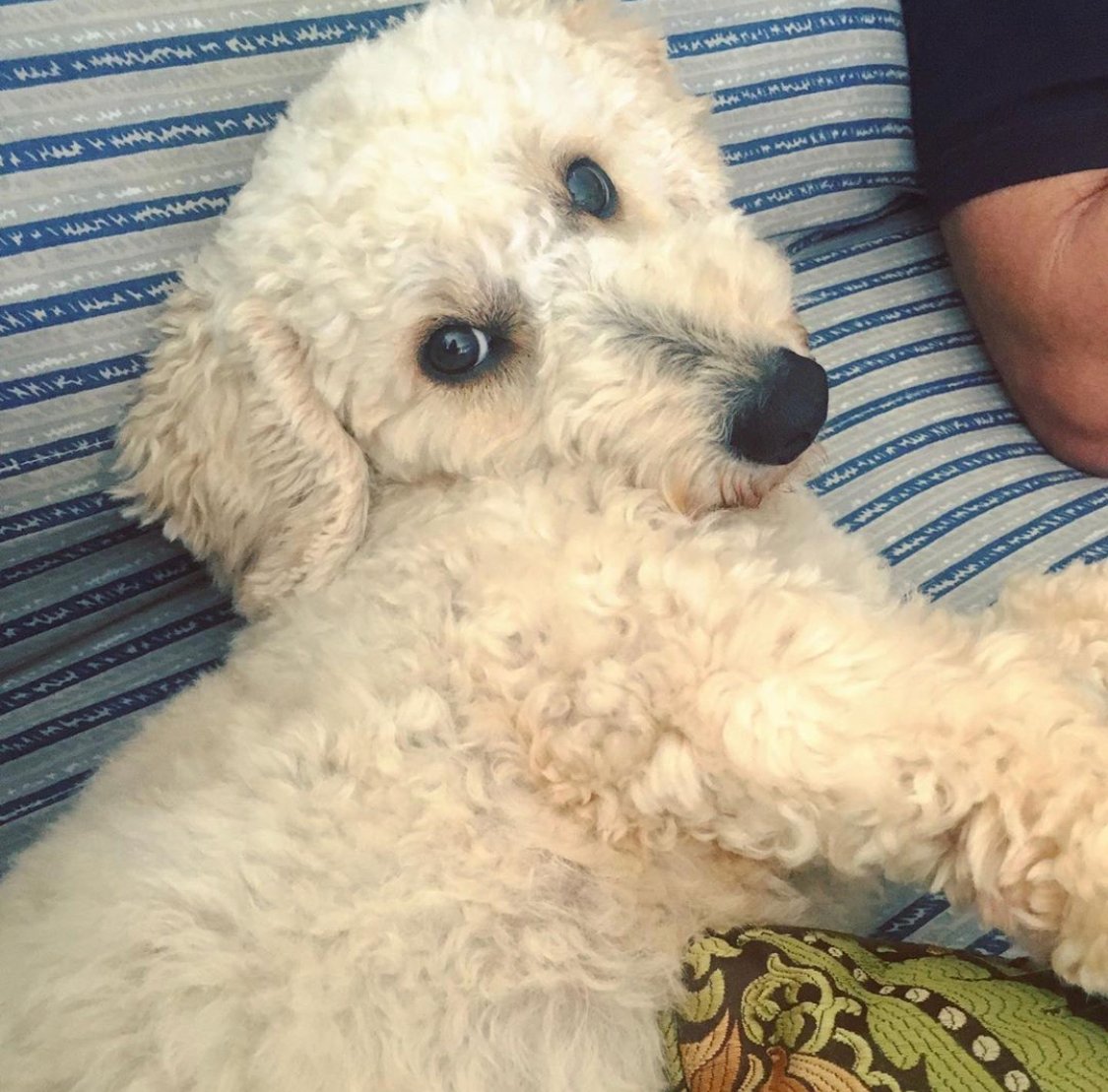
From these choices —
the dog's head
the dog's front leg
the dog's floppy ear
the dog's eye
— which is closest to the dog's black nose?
the dog's head

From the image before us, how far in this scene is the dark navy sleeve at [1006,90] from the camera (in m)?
1.61

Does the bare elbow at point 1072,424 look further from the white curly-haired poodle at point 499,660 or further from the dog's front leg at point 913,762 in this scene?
the dog's front leg at point 913,762

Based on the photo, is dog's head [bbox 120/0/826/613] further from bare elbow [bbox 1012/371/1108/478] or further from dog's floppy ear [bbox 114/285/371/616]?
bare elbow [bbox 1012/371/1108/478]

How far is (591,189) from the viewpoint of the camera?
4.01 feet

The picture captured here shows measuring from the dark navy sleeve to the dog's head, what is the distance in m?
0.69

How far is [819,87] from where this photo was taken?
1.75 meters

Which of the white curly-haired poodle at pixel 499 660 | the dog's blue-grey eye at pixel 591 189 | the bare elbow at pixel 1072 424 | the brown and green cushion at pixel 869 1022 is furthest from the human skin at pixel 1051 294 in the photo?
the brown and green cushion at pixel 869 1022

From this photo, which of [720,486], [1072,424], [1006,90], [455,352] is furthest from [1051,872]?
[1006,90]

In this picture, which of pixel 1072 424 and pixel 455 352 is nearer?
pixel 455 352

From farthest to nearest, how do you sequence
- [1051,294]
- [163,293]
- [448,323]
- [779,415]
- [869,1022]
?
[1051,294] < [163,293] < [448,323] < [779,415] < [869,1022]

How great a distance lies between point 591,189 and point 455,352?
0.27m

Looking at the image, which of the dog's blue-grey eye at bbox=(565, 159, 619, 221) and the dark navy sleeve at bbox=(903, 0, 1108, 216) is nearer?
the dog's blue-grey eye at bbox=(565, 159, 619, 221)

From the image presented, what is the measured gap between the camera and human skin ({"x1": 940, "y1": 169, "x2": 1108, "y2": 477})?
1.60m

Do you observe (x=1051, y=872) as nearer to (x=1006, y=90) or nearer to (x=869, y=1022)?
(x=869, y=1022)
